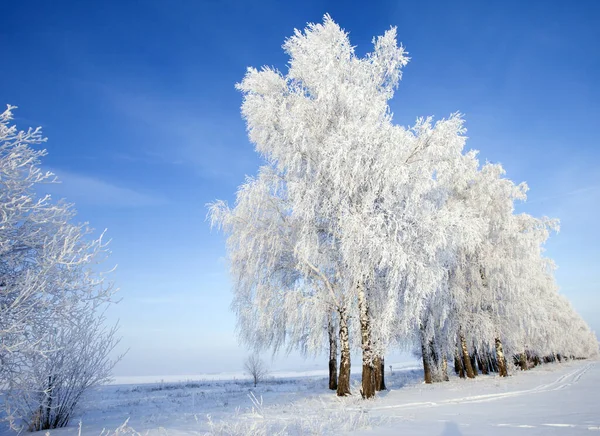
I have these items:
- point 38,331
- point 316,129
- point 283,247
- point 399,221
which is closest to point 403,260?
point 399,221

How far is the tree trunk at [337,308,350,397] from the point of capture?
1295 centimetres

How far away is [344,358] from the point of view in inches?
508

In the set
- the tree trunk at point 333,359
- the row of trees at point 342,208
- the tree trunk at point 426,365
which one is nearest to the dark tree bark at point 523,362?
the tree trunk at point 426,365

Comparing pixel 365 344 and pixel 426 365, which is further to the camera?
pixel 426 365

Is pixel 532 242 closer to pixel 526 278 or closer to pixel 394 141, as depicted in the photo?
pixel 526 278

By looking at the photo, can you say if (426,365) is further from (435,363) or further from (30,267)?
(30,267)

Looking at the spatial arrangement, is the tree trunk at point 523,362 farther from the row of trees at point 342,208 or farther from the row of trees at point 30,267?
the row of trees at point 30,267

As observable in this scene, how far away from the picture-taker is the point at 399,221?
1152 cm

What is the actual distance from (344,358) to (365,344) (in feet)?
4.42

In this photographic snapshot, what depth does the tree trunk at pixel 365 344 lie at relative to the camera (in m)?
12.0

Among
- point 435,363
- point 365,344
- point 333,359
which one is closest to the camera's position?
point 365,344

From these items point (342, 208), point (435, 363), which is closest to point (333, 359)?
point (435, 363)

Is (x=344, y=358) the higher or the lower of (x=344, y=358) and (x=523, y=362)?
the higher

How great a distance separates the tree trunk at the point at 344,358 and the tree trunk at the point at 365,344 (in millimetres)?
862
